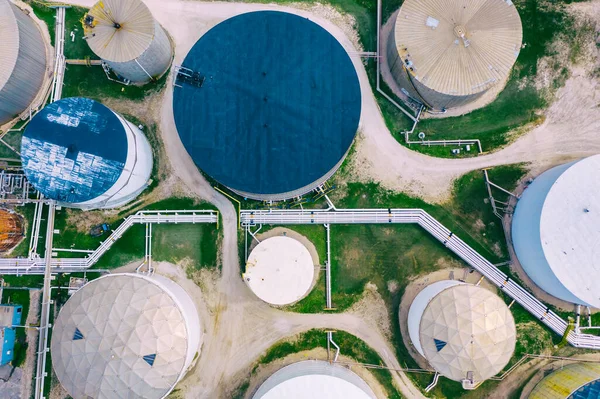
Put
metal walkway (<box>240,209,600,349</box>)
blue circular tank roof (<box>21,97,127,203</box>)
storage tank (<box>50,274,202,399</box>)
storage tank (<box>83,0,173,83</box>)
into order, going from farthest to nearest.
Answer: metal walkway (<box>240,209,600,349</box>)
storage tank (<box>83,0,173,83</box>)
blue circular tank roof (<box>21,97,127,203</box>)
storage tank (<box>50,274,202,399</box>)

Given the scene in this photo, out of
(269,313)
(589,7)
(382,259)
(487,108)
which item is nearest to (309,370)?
(269,313)

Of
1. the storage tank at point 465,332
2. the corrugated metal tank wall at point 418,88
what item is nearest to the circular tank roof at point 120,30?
the corrugated metal tank wall at point 418,88

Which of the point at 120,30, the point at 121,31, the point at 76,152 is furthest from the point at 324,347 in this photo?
the point at 120,30

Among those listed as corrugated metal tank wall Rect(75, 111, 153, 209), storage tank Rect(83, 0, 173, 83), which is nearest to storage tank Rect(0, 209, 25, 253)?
corrugated metal tank wall Rect(75, 111, 153, 209)

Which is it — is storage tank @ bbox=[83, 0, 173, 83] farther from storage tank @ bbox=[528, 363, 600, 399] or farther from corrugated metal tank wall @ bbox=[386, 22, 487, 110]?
storage tank @ bbox=[528, 363, 600, 399]

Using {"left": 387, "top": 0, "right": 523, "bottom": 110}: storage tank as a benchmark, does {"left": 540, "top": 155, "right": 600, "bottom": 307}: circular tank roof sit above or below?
below

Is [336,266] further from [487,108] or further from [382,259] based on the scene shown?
[487,108]

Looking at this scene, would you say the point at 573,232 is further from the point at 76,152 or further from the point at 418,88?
the point at 76,152
